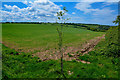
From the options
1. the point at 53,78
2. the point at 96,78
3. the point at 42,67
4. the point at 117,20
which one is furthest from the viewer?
the point at 117,20

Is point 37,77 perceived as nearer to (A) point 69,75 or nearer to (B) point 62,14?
(A) point 69,75

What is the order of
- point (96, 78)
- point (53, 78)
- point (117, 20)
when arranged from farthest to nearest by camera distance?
1. point (117, 20)
2. point (53, 78)
3. point (96, 78)

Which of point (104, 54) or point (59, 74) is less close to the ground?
point (104, 54)

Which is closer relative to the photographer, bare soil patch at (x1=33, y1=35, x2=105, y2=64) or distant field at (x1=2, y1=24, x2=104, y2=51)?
bare soil patch at (x1=33, y1=35, x2=105, y2=64)

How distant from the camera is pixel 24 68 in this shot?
11.7m

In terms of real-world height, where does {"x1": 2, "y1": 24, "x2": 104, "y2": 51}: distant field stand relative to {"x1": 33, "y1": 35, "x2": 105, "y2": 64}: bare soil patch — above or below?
above

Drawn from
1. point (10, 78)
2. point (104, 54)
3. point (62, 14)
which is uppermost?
point (62, 14)

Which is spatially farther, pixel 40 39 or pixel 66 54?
pixel 40 39

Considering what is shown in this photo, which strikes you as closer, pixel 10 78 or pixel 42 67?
pixel 10 78

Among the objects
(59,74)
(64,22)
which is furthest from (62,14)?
(59,74)

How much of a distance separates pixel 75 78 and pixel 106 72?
10.2 ft

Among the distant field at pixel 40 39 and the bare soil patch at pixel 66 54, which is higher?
the distant field at pixel 40 39

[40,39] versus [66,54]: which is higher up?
[40,39]

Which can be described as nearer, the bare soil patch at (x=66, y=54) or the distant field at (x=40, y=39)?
the bare soil patch at (x=66, y=54)
